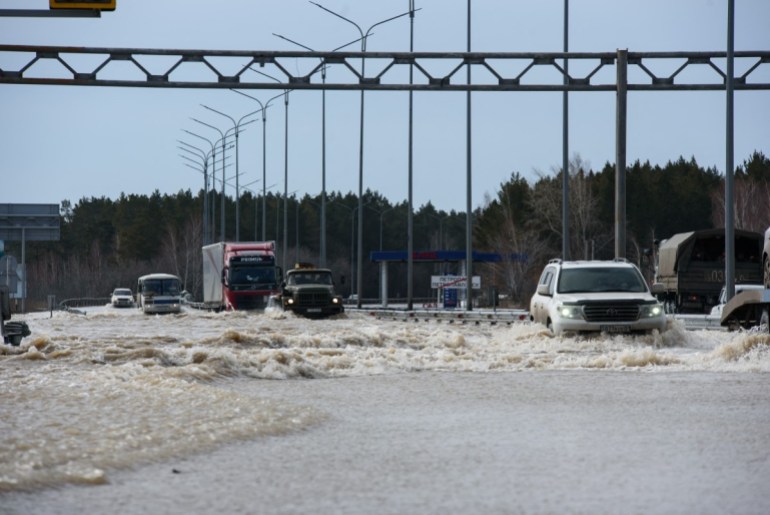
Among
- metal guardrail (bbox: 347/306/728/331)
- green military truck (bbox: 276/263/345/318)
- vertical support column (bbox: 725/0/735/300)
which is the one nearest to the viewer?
vertical support column (bbox: 725/0/735/300)

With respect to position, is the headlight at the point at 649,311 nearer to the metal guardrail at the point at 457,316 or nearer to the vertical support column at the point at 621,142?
the vertical support column at the point at 621,142

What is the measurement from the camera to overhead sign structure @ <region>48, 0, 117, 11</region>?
835 inches

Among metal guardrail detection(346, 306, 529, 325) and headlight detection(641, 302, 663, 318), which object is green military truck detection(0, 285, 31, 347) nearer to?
headlight detection(641, 302, 663, 318)

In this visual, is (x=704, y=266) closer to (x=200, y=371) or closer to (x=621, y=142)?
(x=621, y=142)

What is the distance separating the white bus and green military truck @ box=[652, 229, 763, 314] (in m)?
31.8

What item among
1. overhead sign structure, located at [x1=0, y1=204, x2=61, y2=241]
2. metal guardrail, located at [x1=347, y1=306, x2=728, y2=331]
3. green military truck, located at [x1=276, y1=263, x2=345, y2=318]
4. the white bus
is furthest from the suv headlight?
the white bus

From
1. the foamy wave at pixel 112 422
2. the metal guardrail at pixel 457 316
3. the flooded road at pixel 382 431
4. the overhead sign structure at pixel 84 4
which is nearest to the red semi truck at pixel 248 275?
the metal guardrail at pixel 457 316

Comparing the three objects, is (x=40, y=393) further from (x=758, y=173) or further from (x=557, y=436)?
(x=758, y=173)

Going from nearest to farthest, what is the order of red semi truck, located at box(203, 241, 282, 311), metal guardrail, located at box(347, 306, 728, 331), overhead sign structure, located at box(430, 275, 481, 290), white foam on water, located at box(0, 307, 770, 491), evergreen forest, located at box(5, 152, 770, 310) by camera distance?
white foam on water, located at box(0, 307, 770, 491)
metal guardrail, located at box(347, 306, 728, 331)
red semi truck, located at box(203, 241, 282, 311)
overhead sign structure, located at box(430, 275, 481, 290)
evergreen forest, located at box(5, 152, 770, 310)

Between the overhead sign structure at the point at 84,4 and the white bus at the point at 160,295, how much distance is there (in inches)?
1986

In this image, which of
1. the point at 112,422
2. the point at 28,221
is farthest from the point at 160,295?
the point at 112,422

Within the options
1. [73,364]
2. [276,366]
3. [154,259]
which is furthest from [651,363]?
[154,259]

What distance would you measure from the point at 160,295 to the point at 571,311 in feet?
160

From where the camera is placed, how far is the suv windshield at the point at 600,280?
27203mm
